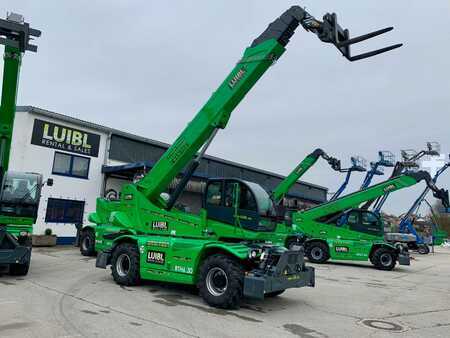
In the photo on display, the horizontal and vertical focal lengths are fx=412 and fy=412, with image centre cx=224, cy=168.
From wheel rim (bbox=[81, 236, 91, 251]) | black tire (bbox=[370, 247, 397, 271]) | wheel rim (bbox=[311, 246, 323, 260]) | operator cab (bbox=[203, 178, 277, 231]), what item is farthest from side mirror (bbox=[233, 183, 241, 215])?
wheel rim (bbox=[311, 246, 323, 260])

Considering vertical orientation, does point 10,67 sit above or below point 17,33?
below

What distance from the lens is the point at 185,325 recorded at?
6.92 meters

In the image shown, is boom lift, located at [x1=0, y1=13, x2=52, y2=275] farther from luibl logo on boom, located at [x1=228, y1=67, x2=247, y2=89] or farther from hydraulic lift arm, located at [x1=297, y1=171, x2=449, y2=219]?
hydraulic lift arm, located at [x1=297, y1=171, x2=449, y2=219]

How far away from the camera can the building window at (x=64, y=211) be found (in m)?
21.5

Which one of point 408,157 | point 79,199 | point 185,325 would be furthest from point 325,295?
point 408,157

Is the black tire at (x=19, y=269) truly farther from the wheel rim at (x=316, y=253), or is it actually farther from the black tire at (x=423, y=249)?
the black tire at (x=423, y=249)

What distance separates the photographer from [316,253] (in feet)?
66.0

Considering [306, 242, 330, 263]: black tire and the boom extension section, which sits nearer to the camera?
the boom extension section

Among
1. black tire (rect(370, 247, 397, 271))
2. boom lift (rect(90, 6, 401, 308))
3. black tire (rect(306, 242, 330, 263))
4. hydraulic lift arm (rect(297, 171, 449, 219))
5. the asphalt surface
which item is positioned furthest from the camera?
hydraulic lift arm (rect(297, 171, 449, 219))

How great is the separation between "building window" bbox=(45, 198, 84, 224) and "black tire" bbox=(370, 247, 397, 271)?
608 inches

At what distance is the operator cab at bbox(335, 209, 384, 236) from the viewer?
63.3 ft

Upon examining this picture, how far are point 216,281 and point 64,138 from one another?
1649 cm

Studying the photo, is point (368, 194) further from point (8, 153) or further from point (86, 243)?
point (8, 153)

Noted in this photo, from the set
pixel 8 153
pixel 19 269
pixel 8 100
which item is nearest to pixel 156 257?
pixel 19 269
